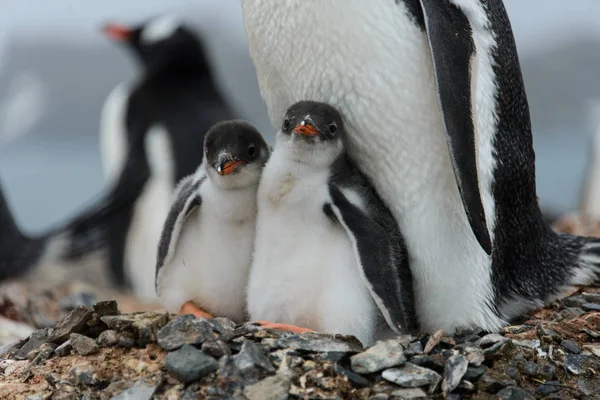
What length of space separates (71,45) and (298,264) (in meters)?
8.70

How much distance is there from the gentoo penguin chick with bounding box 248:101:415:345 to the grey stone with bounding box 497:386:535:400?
30 cm

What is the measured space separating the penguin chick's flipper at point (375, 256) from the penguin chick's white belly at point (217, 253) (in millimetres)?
276

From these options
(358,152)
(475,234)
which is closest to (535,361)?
(475,234)

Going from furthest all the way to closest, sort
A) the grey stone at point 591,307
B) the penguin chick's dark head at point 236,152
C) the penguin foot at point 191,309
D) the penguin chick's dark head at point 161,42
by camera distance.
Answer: the penguin chick's dark head at point 161,42 < the grey stone at point 591,307 < the penguin foot at point 191,309 < the penguin chick's dark head at point 236,152

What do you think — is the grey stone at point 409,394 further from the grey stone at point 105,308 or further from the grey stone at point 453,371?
the grey stone at point 105,308

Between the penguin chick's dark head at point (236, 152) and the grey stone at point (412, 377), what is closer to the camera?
the grey stone at point (412, 377)

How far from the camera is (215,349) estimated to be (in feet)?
5.91

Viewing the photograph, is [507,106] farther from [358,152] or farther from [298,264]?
[298,264]

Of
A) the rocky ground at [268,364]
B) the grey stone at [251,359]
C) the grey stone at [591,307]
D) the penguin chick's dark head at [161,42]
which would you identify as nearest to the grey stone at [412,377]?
the rocky ground at [268,364]

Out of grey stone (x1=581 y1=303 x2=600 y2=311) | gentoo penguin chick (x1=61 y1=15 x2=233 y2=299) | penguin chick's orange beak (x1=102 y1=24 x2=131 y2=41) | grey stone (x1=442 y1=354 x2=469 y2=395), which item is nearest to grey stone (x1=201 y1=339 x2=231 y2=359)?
grey stone (x1=442 y1=354 x2=469 y2=395)

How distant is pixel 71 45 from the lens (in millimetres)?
10211

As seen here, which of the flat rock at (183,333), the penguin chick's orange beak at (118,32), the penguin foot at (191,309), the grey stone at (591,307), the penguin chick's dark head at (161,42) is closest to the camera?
the flat rock at (183,333)

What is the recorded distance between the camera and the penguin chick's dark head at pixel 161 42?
234 inches

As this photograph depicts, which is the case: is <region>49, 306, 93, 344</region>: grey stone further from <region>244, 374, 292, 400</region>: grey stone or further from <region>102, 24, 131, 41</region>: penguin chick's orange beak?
<region>102, 24, 131, 41</region>: penguin chick's orange beak
